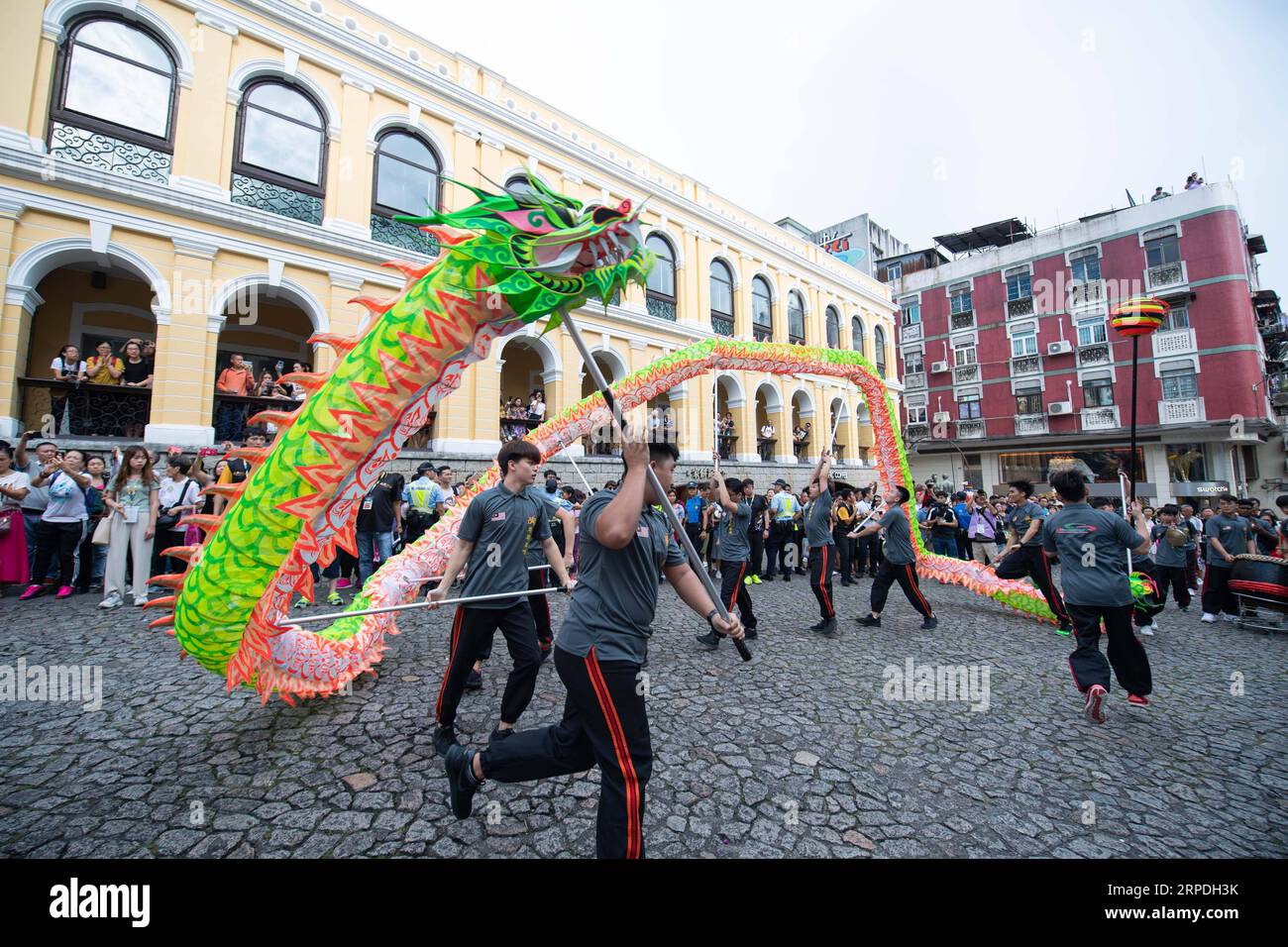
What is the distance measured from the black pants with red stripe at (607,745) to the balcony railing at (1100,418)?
1106 inches

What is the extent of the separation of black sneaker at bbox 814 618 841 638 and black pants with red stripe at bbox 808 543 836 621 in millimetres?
62

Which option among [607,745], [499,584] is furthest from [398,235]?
[607,745]

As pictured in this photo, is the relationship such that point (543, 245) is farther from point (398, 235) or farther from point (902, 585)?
point (398, 235)

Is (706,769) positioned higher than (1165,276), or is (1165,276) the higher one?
(1165,276)

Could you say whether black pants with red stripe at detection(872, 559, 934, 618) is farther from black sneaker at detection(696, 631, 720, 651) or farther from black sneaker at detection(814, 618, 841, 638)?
black sneaker at detection(696, 631, 720, 651)

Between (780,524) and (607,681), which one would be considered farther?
(780,524)

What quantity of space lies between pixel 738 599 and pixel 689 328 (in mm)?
12435

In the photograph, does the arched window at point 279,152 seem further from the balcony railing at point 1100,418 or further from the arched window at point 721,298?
Result: the balcony railing at point 1100,418

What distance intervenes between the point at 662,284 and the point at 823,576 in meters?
12.8

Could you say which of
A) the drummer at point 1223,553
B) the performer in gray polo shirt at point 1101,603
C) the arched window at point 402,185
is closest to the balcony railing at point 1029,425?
the drummer at point 1223,553

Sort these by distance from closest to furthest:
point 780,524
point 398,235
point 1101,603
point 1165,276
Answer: point 1101,603, point 780,524, point 398,235, point 1165,276

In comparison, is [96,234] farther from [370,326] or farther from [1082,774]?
[1082,774]

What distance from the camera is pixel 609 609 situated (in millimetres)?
2059
